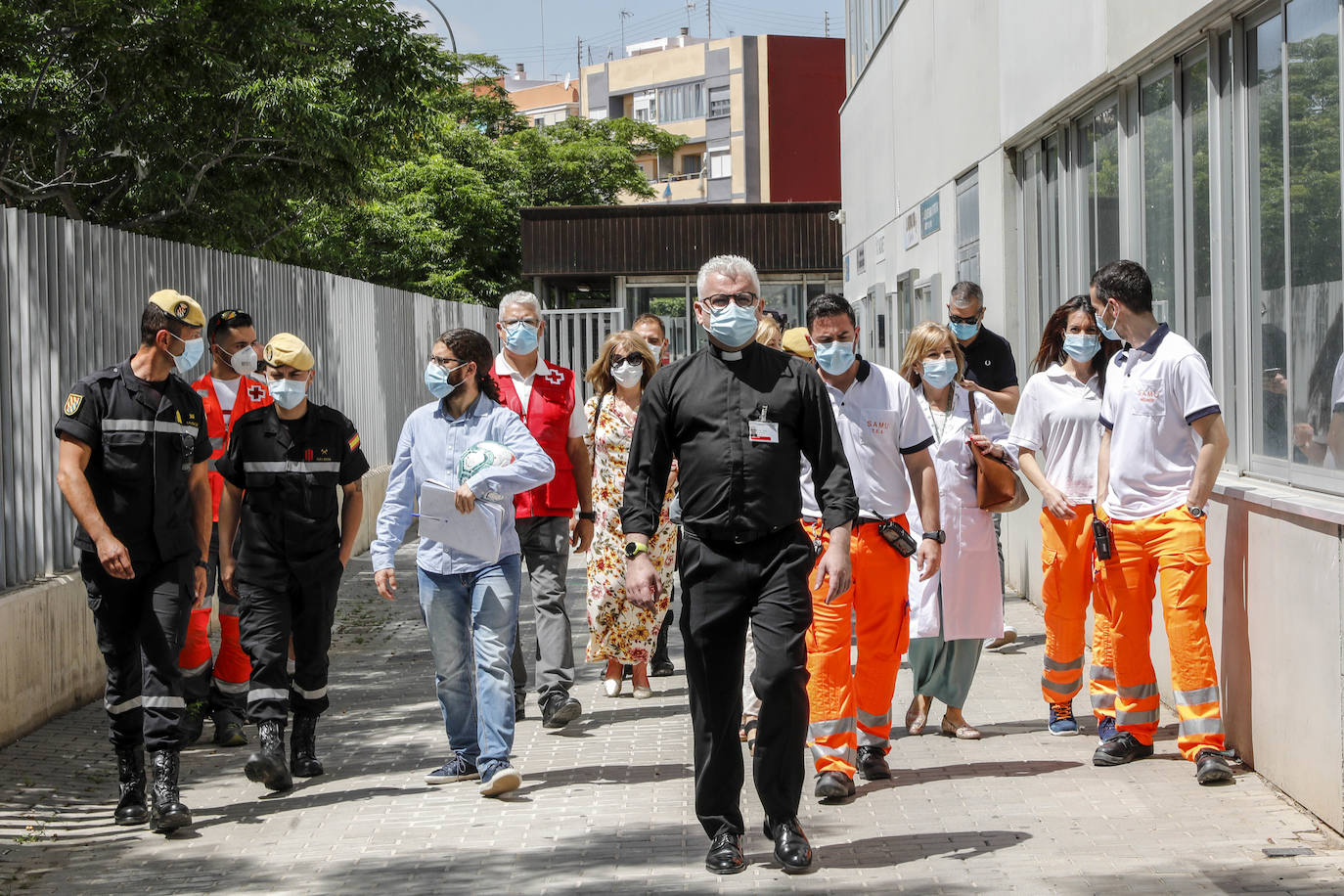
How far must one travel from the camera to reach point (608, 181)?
55.6 meters

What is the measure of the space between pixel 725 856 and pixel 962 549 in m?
2.55

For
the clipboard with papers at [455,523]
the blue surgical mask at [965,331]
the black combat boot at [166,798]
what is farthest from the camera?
the blue surgical mask at [965,331]

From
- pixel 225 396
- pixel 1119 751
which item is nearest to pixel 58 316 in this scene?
pixel 225 396

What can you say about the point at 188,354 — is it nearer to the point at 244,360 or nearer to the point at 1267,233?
the point at 244,360

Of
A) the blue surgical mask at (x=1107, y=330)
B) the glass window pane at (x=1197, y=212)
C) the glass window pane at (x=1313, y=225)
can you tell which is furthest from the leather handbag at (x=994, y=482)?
the glass window pane at (x=1197, y=212)

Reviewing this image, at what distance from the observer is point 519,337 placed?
839cm

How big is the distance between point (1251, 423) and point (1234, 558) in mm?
912

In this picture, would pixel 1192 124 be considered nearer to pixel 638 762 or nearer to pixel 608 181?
pixel 638 762

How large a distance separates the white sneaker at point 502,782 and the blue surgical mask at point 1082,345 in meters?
3.26

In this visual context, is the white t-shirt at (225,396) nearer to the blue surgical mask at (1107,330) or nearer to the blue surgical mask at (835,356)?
the blue surgical mask at (835,356)

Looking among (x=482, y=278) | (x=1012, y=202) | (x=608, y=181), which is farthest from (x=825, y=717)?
(x=608, y=181)

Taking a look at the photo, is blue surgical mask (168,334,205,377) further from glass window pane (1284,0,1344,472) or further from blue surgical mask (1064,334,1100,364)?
glass window pane (1284,0,1344,472)

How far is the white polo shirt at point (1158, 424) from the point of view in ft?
21.8

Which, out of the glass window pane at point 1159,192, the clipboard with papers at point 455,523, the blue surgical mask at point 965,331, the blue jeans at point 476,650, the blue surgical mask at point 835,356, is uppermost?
the glass window pane at point 1159,192
